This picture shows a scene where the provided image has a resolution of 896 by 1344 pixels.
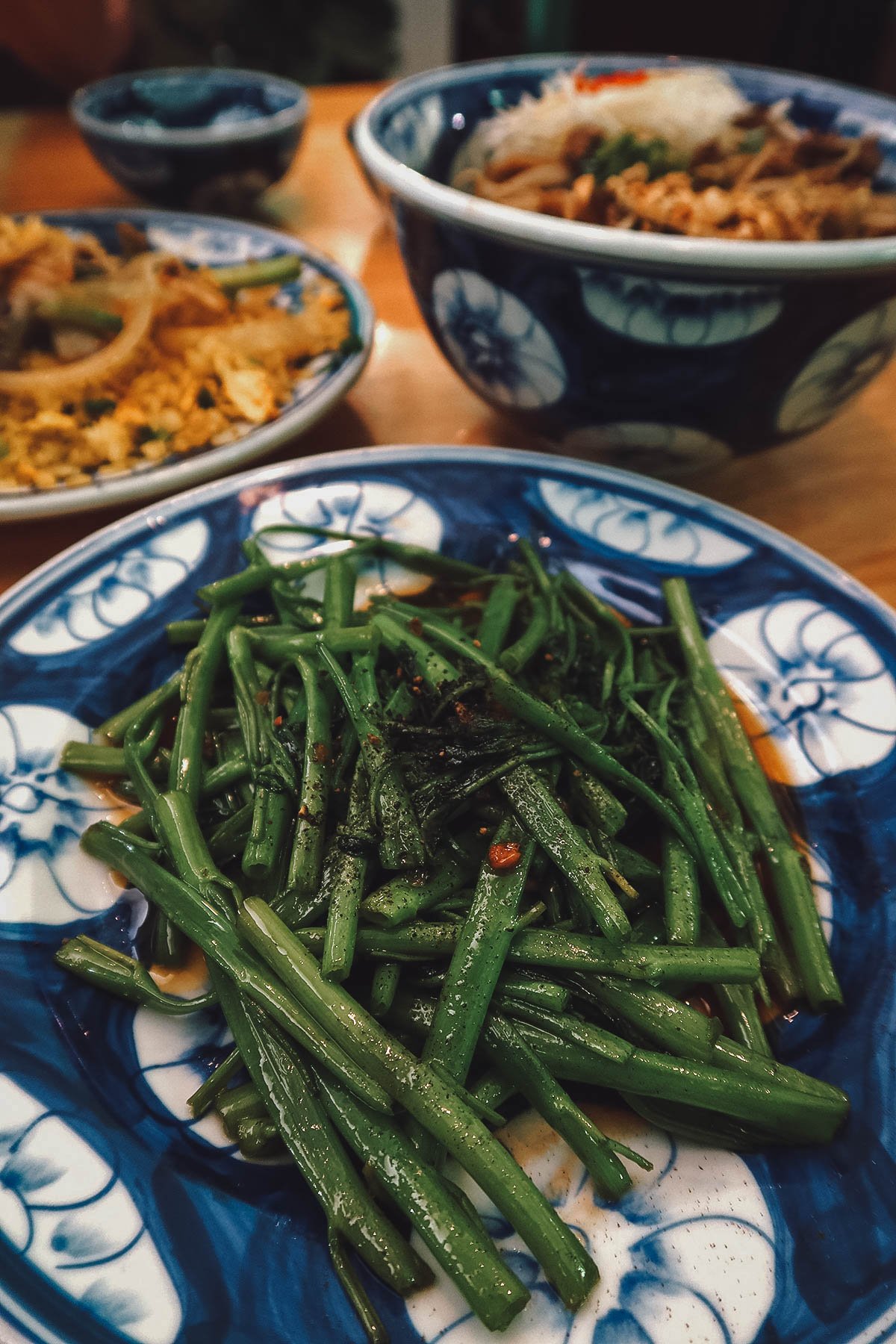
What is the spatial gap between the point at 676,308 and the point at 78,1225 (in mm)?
1377

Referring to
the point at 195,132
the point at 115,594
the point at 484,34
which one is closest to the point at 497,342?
the point at 115,594

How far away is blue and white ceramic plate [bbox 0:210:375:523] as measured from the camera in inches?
62.8

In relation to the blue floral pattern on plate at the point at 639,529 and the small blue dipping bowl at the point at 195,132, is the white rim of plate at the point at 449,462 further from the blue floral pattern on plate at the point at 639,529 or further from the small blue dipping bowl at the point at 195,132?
the small blue dipping bowl at the point at 195,132

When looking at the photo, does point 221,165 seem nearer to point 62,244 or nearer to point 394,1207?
point 62,244

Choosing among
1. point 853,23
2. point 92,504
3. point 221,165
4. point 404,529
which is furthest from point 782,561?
point 853,23

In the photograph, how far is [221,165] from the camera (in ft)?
8.75

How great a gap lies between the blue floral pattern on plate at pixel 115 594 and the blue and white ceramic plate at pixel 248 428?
0.58 ft

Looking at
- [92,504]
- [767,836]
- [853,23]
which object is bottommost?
[767,836]

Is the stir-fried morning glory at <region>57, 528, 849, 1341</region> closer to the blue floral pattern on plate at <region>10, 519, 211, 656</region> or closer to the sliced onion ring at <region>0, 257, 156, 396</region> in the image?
the blue floral pattern on plate at <region>10, 519, 211, 656</region>

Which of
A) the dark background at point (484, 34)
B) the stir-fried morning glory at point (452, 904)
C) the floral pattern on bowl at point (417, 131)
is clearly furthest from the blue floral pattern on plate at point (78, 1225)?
the dark background at point (484, 34)

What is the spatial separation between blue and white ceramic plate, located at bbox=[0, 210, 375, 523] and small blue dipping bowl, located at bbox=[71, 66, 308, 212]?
16 centimetres

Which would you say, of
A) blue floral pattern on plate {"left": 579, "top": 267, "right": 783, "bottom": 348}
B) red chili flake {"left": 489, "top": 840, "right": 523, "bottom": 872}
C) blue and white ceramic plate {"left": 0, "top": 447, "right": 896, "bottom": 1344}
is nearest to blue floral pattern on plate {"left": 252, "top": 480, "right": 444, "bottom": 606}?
blue and white ceramic plate {"left": 0, "top": 447, "right": 896, "bottom": 1344}

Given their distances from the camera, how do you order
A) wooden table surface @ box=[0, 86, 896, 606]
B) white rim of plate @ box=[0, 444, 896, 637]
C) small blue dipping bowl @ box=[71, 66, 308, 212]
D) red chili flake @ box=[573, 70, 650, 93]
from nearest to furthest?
white rim of plate @ box=[0, 444, 896, 637] → wooden table surface @ box=[0, 86, 896, 606] → red chili flake @ box=[573, 70, 650, 93] → small blue dipping bowl @ box=[71, 66, 308, 212]

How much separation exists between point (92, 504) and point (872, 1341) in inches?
61.2
